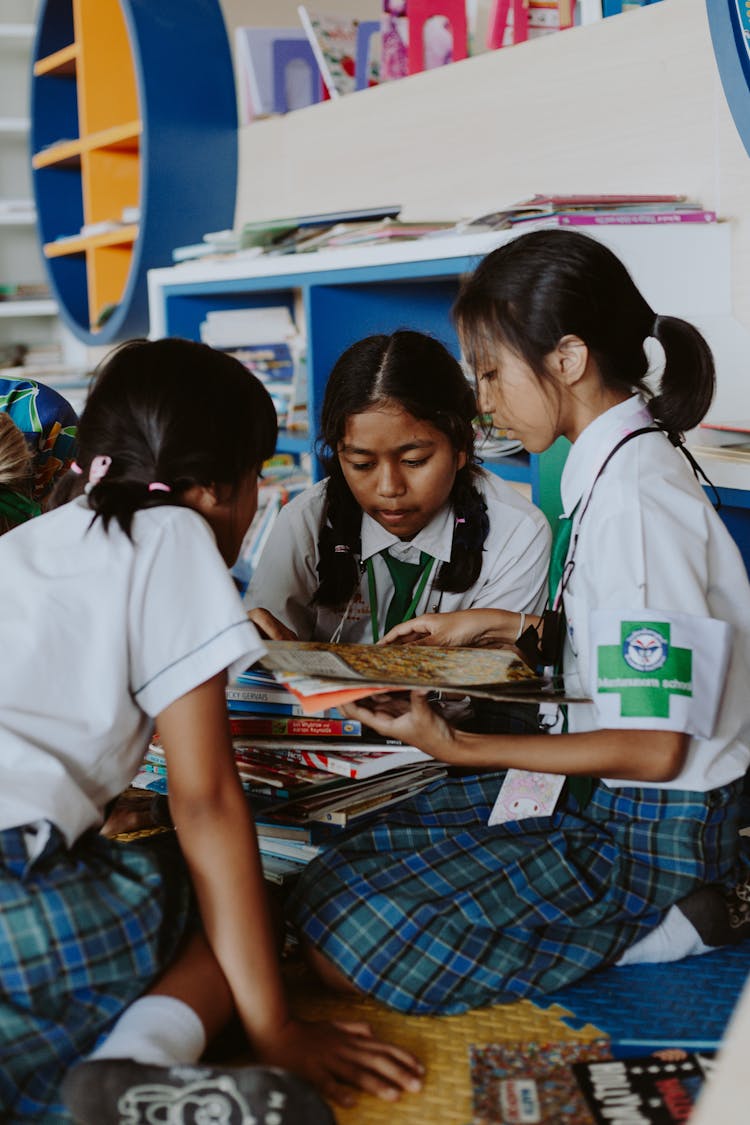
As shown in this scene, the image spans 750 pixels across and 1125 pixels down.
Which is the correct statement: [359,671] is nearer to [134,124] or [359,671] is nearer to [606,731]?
[606,731]

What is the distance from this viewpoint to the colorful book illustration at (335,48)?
9.24 feet

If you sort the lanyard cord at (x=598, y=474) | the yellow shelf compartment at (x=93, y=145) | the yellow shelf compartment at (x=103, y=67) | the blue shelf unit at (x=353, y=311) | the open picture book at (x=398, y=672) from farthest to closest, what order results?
the yellow shelf compartment at (x=103, y=67) < the yellow shelf compartment at (x=93, y=145) < the blue shelf unit at (x=353, y=311) < the lanyard cord at (x=598, y=474) < the open picture book at (x=398, y=672)

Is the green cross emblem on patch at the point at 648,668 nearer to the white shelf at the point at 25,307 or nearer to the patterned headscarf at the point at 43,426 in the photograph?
the patterned headscarf at the point at 43,426

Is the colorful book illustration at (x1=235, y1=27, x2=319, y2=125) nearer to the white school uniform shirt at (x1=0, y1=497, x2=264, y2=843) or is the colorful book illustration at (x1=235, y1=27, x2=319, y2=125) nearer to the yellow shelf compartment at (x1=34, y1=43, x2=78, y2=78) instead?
the yellow shelf compartment at (x1=34, y1=43, x2=78, y2=78)

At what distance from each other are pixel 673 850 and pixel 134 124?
8.77ft

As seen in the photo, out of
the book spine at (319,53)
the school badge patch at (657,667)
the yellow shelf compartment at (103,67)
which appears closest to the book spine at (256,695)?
the school badge patch at (657,667)

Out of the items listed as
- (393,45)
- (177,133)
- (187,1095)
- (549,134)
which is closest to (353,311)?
(549,134)

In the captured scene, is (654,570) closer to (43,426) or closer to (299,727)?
(299,727)

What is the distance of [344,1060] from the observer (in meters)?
1.07

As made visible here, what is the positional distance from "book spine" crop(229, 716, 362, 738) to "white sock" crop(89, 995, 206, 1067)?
430 mm

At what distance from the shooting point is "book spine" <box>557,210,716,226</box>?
68.5 inches

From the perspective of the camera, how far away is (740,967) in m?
1.25

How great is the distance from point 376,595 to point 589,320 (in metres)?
0.63

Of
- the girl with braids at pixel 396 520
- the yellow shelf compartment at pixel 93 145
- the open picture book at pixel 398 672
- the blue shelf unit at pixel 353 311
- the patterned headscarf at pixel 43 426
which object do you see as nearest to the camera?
the open picture book at pixel 398 672
